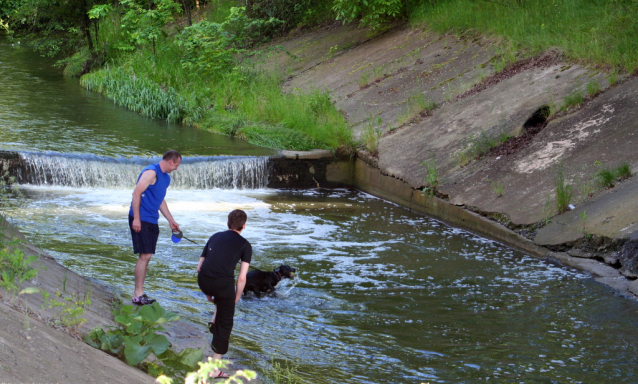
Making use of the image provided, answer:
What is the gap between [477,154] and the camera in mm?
11898

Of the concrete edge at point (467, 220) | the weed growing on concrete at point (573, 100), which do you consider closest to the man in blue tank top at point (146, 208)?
the concrete edge at point (467, 220)

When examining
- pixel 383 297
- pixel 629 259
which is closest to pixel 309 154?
pixel 383 297

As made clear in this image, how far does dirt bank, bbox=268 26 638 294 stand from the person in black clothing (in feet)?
15.7

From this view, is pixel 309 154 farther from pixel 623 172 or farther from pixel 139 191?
pixel 139 191

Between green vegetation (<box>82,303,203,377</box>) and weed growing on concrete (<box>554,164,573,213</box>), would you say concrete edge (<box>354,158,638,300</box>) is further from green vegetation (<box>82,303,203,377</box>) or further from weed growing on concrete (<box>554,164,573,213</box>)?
green vegetation (<box>82,303,203,377</box>)

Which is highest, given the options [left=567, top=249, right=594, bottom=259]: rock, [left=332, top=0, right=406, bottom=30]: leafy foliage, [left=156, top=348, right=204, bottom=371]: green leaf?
[left=332, top=0, right=406, bottom=30]: leafy foliage

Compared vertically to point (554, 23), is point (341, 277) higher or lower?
lower

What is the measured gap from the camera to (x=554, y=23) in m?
15.2

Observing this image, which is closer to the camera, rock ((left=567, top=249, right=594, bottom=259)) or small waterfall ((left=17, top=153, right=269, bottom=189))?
rock ((left=567, top=249, right=594, bottom=259))

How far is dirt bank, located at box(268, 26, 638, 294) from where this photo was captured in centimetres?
897

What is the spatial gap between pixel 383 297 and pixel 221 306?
2670 mm

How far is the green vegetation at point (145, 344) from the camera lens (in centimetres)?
456

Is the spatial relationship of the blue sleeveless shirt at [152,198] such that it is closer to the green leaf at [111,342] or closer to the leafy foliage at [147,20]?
the green leaf at [111,342]

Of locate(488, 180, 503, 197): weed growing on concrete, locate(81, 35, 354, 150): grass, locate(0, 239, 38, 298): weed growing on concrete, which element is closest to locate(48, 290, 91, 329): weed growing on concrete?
locate(0, 239, 38, 298): weed growing on concrete
